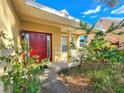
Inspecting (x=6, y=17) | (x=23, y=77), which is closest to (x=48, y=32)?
(x=6, y=17)

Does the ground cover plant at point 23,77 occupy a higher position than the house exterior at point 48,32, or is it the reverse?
the house exterior at point 48,32

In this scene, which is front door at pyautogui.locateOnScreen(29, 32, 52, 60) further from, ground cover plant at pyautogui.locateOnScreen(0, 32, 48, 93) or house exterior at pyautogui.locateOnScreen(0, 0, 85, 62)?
ground cover plant at pyautogui.locateOnScreen(0, 32, 48, 93)

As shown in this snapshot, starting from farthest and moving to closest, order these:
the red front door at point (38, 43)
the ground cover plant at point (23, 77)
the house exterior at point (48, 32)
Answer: the red front door at point (38, 43) → the house exterior at point (48, 32) → the ground cover plant at point (23, 77)

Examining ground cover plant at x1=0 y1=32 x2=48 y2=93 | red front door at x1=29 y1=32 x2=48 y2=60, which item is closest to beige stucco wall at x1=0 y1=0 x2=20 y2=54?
ground cover plant at x1=0 y1=32 x2=48 y2=93

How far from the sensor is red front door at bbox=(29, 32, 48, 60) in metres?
11.9

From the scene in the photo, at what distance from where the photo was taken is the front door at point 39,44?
39.0 ft

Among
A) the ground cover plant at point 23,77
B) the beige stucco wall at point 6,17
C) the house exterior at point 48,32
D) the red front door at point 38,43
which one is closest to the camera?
the ground cover plant at point 23,77

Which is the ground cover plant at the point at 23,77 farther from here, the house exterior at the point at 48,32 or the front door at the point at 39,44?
the front door at the point at 39,44

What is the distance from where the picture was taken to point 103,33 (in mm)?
6902

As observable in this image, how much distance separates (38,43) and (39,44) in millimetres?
135

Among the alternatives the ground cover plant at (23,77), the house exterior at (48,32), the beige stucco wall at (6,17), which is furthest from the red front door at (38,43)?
the ground cover plant at (23,77)

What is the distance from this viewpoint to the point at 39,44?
12.7 meters

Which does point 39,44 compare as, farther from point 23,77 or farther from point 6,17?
point 23,77

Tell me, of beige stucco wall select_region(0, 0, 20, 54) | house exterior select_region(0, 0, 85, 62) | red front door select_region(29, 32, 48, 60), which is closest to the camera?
beige stucco wall select_region(0, 0, 20, 54)
